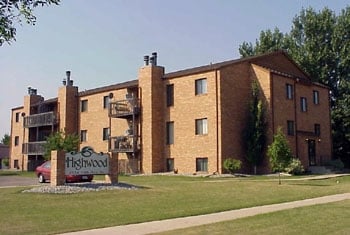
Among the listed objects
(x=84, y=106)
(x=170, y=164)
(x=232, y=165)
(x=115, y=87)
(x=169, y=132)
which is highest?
(x=115, y=87)

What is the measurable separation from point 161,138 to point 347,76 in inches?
862

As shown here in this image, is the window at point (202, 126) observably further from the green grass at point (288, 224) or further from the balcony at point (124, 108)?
the green grass at point (288, 224)

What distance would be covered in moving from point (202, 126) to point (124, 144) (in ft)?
25.5

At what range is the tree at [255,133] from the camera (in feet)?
121

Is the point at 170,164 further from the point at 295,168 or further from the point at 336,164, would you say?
the point at 336,164

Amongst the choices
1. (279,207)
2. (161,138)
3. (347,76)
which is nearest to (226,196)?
(279,207)

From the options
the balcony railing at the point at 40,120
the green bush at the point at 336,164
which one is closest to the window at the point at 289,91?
the green bush at the point at 336,164

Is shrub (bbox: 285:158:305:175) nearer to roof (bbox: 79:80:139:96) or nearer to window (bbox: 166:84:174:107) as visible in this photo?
window (bbox: 166:84:174:107)

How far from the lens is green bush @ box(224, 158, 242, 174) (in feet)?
112

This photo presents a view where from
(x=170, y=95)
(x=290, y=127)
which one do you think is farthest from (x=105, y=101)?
(x=290, y=127)

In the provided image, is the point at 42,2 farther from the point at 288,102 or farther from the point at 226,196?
the point at 288,102

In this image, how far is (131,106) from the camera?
4084 cm

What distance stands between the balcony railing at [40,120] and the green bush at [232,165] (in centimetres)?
2199

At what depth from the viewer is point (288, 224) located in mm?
11461
